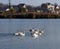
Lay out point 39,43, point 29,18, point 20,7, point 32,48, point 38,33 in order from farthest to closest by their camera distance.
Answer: point 20,7, point 29,18, point 38,33, point 39,43, point 32,48

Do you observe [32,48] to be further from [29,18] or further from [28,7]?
[28,7]

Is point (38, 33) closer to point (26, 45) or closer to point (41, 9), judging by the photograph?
point (26, 45)

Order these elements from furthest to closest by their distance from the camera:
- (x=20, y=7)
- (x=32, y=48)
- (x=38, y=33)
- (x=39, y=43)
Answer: (x=20, y=7)
(x=38, y=33)
(x=39, y=43)
(x=32, y=48)

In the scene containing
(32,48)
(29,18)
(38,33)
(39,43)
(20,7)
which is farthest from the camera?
(20,7)

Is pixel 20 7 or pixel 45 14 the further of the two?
pixel 20 7

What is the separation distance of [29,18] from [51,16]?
2543mm

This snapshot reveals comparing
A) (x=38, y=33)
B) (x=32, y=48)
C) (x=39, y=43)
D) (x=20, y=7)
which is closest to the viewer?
(x=32, y=48)

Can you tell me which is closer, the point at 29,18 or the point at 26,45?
the point at 26,45

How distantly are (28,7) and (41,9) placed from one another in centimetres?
181

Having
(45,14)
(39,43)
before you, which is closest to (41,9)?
(45,14)

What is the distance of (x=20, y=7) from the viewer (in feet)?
147

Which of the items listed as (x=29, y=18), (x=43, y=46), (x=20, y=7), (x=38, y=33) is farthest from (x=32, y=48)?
(x=20, y=7)

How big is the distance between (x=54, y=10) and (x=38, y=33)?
31.1m

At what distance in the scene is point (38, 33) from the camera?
645 inches
